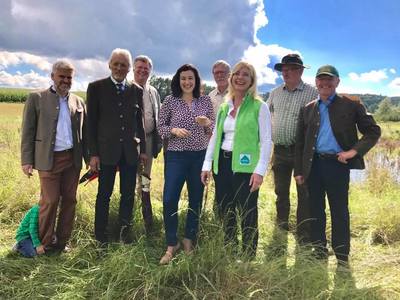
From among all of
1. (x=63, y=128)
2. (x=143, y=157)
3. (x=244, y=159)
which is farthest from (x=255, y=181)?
(x=63, y=128)

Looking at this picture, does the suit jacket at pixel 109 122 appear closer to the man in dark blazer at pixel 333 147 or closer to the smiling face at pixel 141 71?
the smiling face at pixel 141 71

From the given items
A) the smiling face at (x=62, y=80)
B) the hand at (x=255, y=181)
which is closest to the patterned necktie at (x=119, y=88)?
the smiling face at (x=62, y=80)

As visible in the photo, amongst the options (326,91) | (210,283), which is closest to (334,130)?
(326,91)

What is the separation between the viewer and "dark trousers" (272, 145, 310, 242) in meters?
4.77

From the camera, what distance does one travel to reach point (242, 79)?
3.67m

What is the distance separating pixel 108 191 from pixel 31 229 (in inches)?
35.6

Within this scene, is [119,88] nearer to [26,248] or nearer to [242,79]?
[242,79]

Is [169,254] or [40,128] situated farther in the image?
[40,128]

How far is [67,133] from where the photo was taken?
161 inches

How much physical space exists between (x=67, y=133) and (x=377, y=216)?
4.14 metres

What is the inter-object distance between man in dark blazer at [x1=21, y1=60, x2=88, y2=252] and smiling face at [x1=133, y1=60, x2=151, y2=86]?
0.80 metres

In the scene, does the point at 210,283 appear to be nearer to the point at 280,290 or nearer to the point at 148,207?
the point at 280,290

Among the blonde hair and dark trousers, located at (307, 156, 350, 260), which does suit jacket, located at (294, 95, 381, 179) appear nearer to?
dark trousers, located at (307, 156, 350, 260)

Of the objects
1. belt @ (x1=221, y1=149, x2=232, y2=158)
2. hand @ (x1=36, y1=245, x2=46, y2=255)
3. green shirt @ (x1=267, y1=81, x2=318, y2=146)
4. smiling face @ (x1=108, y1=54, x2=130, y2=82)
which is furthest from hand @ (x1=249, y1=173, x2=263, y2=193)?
hand @ (x1=36, y1=245, x2=46, y2=255)
